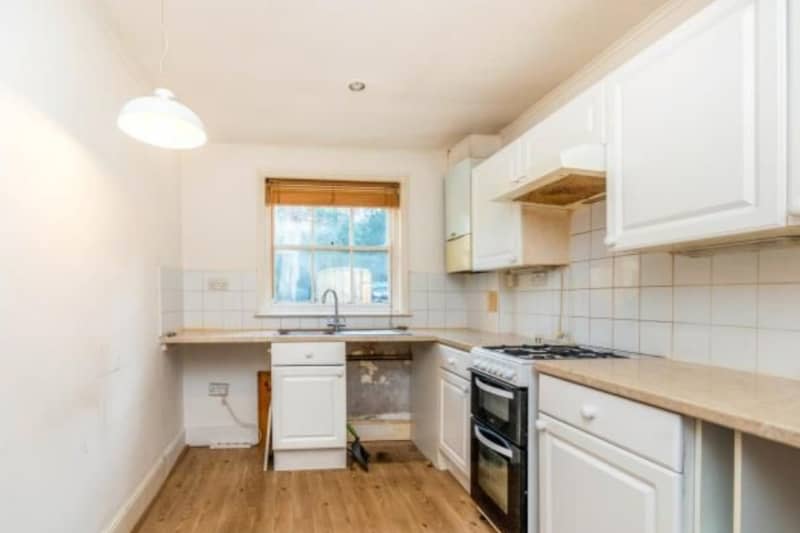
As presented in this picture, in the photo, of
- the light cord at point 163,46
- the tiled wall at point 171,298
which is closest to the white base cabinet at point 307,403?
the tiled wall at point 171,298

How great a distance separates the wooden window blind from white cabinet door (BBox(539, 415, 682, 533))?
250 centimetres

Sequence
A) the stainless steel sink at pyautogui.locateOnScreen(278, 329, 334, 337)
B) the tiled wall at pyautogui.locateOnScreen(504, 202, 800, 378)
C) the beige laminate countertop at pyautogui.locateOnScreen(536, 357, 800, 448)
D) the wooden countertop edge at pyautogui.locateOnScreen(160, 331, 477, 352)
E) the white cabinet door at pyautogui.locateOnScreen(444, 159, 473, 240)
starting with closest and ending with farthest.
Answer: the beige laminate countertop at pyautogui.locateOnScreen(536, 357, 800, 448)
the tiled wall at pyautogui.locateOnScreen(504, 202, 800, 378)
the wooden countertop edge at pyautogui.locateOnScreen(160, 331, 477, 352)
the white cabinet door at pyautogui.locateOnScreen(444, 159, 473, 240)
the stainless steel sink at pyautogui.locateOnScreen(278, 329, 334, 337)

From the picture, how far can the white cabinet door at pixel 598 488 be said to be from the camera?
1.28 m

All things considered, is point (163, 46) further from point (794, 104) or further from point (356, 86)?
point (794, 104)

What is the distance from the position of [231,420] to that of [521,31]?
330 cm

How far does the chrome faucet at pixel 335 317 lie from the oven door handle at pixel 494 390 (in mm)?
1557

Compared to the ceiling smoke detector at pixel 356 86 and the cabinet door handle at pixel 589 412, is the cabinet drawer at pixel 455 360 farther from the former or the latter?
the ceiling smoke detector at pixel 356 86

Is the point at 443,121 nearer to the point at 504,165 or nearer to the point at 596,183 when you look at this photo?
the point at 504,165

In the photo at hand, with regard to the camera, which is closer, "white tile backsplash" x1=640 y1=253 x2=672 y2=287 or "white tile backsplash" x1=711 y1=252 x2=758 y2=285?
"white tile backsplash" x1=711 y1=252 x2=758 y2=285

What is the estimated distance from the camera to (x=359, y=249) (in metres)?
4.00

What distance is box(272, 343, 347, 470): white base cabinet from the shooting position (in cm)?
311

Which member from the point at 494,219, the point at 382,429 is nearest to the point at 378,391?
the point at 382,429

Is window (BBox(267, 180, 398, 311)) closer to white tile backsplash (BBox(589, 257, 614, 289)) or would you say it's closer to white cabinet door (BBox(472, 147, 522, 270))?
white cabinet door (BBox(472, 147, 522, 270))

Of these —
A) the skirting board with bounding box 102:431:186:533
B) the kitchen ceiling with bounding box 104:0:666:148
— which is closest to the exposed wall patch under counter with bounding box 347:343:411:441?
the skirting board with bounding box 102:431:186:533
